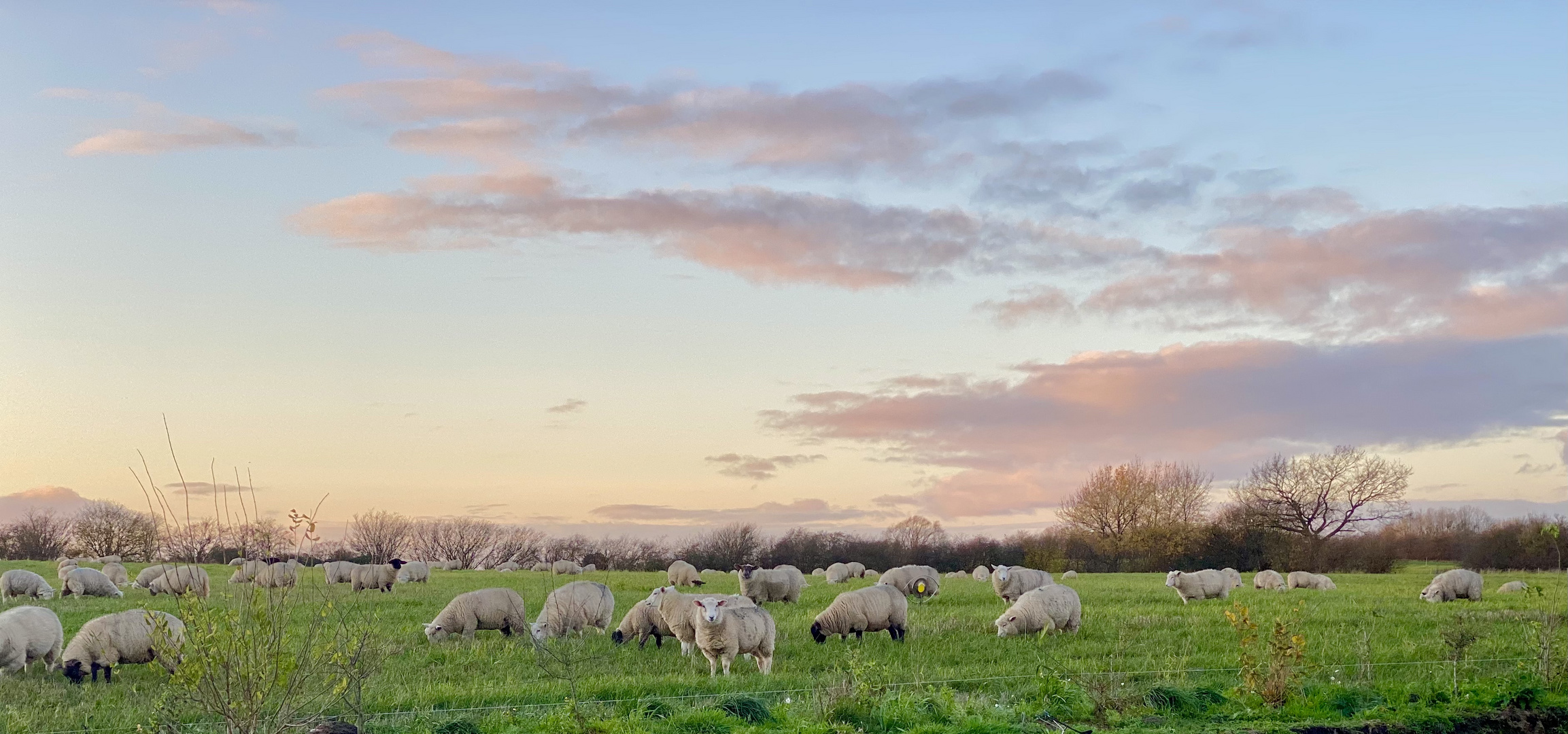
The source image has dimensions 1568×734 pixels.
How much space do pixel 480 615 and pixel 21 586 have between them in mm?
21723

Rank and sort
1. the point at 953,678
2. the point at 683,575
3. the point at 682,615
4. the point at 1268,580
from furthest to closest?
the point at 683,575 → the point at 1268,580 → the point at 682,615 → the point at 953,678

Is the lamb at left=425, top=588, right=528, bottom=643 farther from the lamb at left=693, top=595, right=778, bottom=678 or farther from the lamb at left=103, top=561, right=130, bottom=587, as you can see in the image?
the lamb at left=103, top=561, right=130, bottom=587

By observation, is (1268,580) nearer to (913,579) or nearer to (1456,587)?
(1456,587)

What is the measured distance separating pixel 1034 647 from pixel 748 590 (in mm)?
12094

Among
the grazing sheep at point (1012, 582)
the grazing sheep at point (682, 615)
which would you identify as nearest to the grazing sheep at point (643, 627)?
the grazing sheep at point (682, 615)

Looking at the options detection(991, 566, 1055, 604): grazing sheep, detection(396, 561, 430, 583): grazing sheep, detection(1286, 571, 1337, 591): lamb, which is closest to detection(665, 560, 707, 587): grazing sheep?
detection(396, 561, 430, 583): grazing sheep

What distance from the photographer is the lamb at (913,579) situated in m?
31.9

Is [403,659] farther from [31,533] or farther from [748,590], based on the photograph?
[31,533]

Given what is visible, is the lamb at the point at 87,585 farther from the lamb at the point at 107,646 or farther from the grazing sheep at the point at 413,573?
the lamb at the point at 107,646

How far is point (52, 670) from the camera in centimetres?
1752

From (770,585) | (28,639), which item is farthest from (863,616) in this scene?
(28,639)

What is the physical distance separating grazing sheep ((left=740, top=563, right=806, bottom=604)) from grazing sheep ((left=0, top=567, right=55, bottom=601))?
21.7m

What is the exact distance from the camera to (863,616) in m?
20.4

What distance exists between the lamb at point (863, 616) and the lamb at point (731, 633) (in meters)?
3.57
